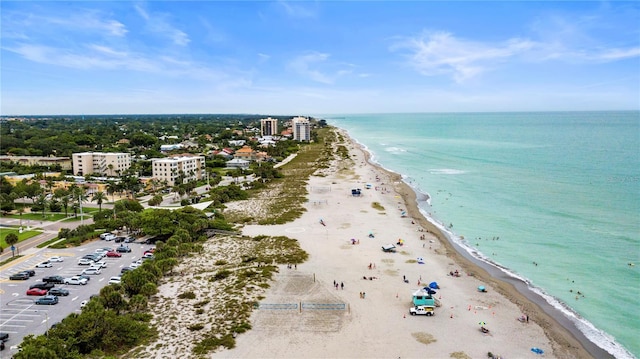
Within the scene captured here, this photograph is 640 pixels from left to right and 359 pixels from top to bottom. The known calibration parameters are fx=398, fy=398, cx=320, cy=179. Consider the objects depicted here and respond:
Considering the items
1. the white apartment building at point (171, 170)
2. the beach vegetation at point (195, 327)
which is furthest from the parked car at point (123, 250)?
the white apartment building at point (171, 170)

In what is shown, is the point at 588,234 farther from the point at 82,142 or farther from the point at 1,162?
the point at 82,142

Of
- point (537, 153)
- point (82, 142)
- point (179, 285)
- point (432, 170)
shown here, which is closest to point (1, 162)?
point (82, 142)

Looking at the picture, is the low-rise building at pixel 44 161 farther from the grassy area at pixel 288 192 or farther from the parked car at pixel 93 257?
the parked car at pixel 93 257

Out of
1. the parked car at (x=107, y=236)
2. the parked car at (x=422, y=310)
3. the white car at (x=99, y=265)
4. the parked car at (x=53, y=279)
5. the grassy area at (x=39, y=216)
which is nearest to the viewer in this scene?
the parked car at (x=422, y=310)

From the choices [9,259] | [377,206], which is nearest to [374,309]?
[377,206]

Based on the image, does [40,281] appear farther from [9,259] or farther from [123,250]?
[9,259]

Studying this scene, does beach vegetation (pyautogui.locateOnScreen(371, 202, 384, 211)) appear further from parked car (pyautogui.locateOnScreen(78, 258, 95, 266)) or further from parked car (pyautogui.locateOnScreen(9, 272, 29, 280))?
parked car (pyautogui.locateOnScreen(9, 272, 29, 280))
